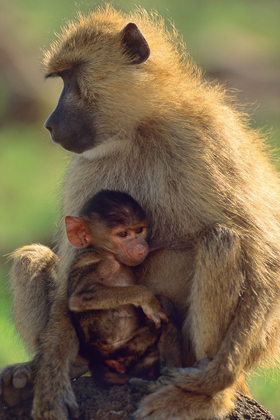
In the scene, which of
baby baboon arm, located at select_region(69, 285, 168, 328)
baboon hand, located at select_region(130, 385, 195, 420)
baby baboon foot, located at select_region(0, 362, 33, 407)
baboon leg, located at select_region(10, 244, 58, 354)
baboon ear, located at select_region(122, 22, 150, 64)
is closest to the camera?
baboon hand, located at select_region(130, 385, 195, 420)

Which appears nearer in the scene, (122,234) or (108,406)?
(108,406)

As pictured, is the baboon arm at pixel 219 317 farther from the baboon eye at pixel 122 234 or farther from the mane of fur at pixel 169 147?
the baboon eye at pixel 122 234

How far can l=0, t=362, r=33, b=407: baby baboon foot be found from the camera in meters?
4.67

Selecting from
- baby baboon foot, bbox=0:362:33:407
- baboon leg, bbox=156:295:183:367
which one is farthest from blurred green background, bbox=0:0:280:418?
baboon leg, bbox=156:295:183:367

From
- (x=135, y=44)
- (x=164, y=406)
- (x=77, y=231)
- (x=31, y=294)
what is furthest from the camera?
(x=31, y=294)

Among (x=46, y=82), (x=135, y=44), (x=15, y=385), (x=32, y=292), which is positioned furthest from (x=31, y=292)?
(x=46, y=82)

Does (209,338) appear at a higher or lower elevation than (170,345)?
higher

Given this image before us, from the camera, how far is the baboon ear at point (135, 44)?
5.15m

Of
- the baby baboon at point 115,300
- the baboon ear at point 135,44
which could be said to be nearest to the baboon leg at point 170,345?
the baby baboon at point 115,300

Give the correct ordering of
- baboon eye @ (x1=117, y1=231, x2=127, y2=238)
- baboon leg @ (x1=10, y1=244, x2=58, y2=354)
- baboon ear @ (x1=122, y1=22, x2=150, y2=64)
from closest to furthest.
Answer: baboon eye @ (x1=117, y1=231, x2=127, y2=238), baboon ear @ (x1=122, y1=22, x2=150, y2=64), baboon leg @ (x1=10, y1=244, x2=58, y2=354)

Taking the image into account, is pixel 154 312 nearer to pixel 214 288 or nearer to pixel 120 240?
pixel 214 288

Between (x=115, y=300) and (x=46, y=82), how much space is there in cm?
1181

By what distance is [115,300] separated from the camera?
15.0 feet

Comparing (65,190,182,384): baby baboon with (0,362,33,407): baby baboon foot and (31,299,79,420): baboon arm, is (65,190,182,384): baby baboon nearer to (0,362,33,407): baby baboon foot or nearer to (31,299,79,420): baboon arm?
(31,299,79,420): baboon arm
